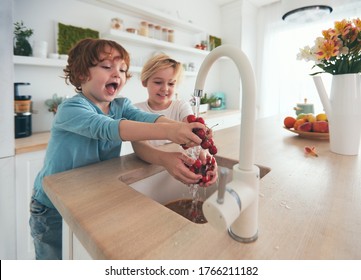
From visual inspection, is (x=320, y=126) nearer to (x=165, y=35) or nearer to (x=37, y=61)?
(x=37, y=61)

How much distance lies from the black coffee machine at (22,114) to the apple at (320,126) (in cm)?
180

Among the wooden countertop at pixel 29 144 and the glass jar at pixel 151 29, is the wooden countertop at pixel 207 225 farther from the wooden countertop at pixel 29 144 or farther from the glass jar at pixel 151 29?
the glass jar at pixel 151 29

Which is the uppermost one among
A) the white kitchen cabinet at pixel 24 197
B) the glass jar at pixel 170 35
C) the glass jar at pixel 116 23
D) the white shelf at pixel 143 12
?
the white shelf at pixel 143 12

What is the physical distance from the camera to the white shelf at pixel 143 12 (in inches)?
85.9

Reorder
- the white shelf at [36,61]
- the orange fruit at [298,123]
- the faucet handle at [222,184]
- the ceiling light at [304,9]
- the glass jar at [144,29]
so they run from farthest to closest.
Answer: the glass jar at [144,29] → the white shelf at [36,61] → the ceiling light at [304,9] → the orange fruit at [298,123] → the faucet handle at [222,184]

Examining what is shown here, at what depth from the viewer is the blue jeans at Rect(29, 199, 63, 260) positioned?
90cm

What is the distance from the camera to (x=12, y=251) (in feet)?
4.34

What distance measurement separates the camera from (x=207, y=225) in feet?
1.42

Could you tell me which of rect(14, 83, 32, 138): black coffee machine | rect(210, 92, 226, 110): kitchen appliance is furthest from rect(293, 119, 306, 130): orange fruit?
rect(210, 92, 226, 110): kitchen appliance

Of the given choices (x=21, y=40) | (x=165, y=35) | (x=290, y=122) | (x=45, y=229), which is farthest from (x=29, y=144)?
(x=165, y=35)

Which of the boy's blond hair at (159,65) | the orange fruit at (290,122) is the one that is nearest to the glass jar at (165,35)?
the boy's blond hair at (159,65)

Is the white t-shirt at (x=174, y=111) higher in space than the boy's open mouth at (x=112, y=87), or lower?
lower

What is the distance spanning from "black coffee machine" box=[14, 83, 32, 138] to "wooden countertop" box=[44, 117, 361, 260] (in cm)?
113

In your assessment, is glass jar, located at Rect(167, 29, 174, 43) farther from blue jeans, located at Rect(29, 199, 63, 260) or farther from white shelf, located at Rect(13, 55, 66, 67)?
blue jeans, located at Rect(29, 199, 63, 260)
